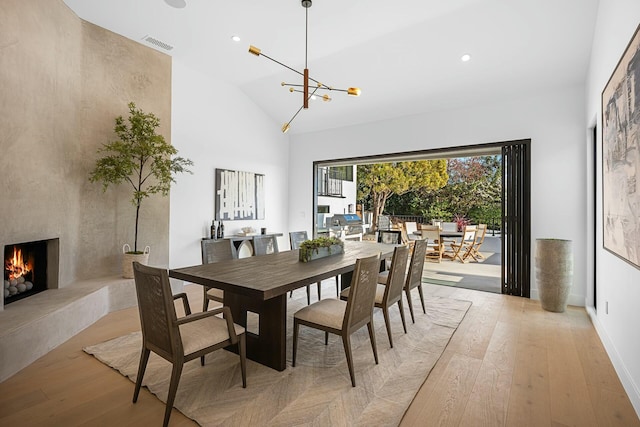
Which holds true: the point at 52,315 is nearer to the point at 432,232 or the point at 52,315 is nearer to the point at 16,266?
the point at 16,266

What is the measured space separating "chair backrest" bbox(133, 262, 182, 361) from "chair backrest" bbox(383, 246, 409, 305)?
1729mm

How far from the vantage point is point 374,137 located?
229 inches

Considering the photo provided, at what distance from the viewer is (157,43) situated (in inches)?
175

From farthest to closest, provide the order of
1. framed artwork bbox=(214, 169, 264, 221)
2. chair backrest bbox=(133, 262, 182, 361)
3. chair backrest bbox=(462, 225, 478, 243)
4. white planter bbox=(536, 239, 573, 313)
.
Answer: chair backrest bbox=(462, 225, 478, 243) < framed artwork bbox=(214, 169, 264, 221) < white planter bbox=(536, 239, 573, 313) < chair backrest bbox=(133, 262, 182, 361)

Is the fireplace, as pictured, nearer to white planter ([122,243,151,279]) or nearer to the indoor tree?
white planter ([122,243,151,279])

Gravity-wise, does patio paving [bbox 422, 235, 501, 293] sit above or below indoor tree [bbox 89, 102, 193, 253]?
below

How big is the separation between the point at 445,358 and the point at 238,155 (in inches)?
181

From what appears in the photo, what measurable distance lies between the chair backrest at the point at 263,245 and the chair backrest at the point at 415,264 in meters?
1.63

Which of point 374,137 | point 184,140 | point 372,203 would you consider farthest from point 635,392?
point 372,203

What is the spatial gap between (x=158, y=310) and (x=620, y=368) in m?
3.17

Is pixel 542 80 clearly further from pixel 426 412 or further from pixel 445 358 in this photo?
pixel 426 412

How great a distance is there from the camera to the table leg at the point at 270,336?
241cm

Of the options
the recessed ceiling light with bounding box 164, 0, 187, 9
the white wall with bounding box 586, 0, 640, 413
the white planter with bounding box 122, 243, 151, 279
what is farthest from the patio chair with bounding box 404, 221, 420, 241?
the recessed ceiling light with bounding box 164, 0, 187, 9

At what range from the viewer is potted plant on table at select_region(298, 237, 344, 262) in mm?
3160
